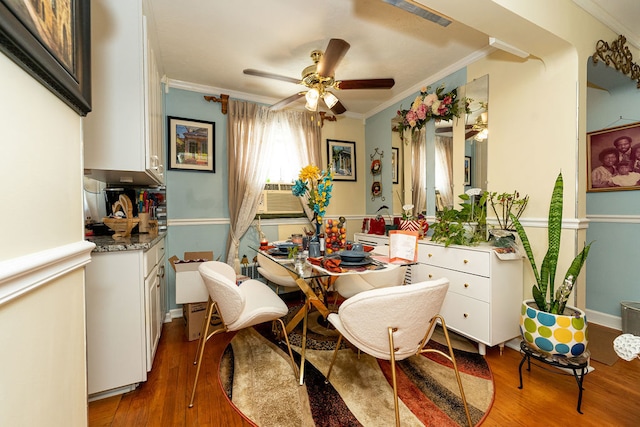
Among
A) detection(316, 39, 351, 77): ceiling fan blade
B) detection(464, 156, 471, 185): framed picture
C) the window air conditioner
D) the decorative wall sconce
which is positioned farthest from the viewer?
the window air conditioner

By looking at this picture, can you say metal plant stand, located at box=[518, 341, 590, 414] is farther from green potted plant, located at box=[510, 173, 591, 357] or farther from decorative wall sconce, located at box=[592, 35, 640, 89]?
decorative wall sconce, located at box=[592, 35, 640, 89]

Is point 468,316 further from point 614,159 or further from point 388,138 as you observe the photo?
point 388,138

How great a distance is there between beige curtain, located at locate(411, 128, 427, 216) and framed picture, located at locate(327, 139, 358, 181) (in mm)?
1018

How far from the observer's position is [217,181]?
3.32m

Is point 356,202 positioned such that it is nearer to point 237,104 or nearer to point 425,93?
point 425,93

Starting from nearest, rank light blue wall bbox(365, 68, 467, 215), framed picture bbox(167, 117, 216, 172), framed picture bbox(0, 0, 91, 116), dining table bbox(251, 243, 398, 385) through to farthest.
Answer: framed picture bbox(0, 0, 91, 116) < dining table bbox(251, 243, 398, 385) < light blue wall bbox(365, 68, 467, 215) < framed picture bbox(167, 117, 216, 172)

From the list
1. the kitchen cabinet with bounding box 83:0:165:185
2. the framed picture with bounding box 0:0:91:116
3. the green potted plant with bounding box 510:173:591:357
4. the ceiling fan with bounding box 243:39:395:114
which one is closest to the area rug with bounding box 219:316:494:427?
the green potted plant with bounding box 510:173:591:357

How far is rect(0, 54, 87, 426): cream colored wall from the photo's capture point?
556 mm

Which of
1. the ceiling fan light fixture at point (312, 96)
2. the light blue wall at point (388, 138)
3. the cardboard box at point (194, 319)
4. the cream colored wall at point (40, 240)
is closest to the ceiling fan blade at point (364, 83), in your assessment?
the ceiling fan light fixture at point (312, 96)

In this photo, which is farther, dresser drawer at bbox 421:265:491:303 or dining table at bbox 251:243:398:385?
dresser drawer at bbox 421:265:491:303

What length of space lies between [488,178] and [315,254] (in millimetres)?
1845

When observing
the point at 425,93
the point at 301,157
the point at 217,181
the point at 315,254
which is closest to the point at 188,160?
the point at 217,181

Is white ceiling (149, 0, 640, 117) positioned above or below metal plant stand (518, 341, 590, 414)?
above

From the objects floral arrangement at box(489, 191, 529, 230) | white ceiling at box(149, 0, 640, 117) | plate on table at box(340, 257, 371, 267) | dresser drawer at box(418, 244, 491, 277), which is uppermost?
white ceiling at box(149, 0, 640, 117)
